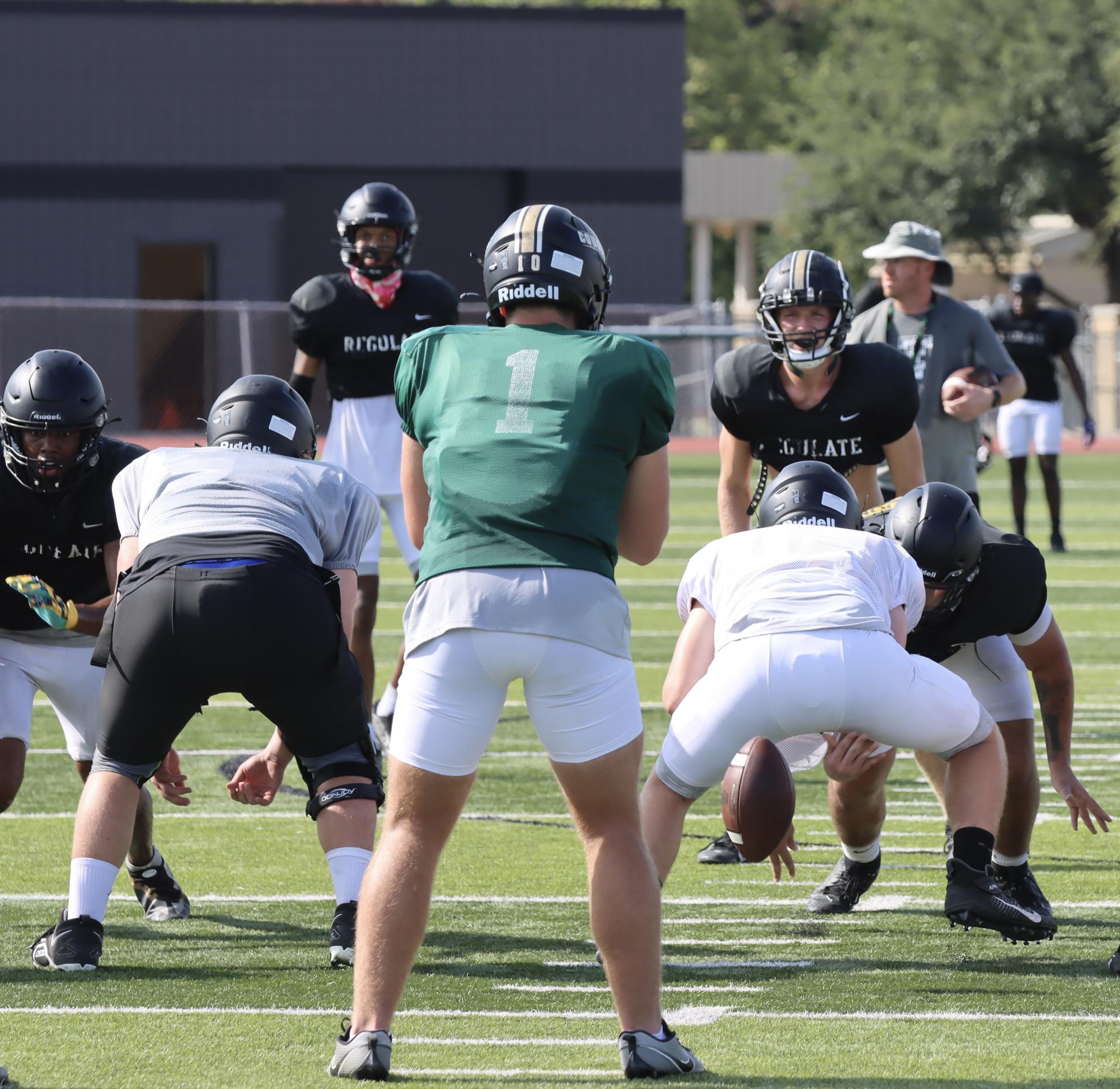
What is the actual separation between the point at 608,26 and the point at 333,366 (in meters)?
22.9

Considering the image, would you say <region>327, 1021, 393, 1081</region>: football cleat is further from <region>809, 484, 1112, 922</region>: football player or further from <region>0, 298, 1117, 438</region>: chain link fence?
<region>0, 298, 1117, 438</region>: chain link fence

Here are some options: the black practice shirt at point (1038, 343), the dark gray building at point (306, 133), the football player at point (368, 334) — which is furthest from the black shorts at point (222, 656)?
the dark gray building at point (306, 133)

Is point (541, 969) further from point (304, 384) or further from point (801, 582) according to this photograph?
point (304, 384)

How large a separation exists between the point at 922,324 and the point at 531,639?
420 centimetres

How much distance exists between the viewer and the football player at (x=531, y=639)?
393 centimetres

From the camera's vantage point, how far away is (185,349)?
26.3 m

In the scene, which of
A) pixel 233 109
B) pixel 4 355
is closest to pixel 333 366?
pixel 4 355

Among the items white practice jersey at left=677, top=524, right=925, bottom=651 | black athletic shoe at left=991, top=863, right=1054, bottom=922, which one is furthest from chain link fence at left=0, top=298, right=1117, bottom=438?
white practice jersey at left=677, top=524, right=925, bottom=651

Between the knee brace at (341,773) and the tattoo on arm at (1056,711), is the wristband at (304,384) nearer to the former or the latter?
the knee brace at (341,773)

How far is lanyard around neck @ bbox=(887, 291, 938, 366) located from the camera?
25.2 feet

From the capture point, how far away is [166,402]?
2689 cm

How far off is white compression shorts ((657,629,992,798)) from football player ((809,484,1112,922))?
54 centimetres

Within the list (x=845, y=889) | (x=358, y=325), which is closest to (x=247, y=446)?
(x=845, y=889)

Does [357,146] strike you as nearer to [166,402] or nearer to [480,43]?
[480,43]
